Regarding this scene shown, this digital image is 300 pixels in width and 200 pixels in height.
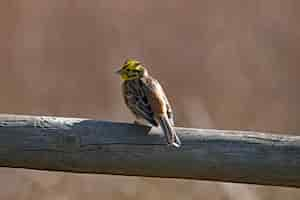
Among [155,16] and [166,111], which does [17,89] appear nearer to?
[155,16]

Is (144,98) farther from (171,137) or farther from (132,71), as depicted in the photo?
(171,137)

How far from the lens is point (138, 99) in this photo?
4.26 meters

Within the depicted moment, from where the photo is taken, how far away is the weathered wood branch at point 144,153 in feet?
11.2

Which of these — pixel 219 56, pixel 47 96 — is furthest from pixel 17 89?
pixel 219 56

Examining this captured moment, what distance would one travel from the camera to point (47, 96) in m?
6.81

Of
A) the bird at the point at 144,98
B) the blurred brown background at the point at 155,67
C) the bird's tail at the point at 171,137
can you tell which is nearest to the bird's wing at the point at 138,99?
the bird at the point at 144,98

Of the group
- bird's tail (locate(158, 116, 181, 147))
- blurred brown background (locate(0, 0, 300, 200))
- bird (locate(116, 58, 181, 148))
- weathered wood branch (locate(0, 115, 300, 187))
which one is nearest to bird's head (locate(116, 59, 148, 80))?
bird (locate(116, 58, 181, 148))

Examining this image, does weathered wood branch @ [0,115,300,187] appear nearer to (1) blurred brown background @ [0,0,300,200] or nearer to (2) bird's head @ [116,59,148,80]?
(2) bird's head @ [116,59,148,80]

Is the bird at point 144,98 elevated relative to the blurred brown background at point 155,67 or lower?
lower

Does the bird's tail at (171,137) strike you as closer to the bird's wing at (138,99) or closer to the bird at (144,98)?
the bird at (144,98)

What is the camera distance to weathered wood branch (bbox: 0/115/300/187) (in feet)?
11.2

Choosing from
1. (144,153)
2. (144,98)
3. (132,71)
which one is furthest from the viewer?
(132,71)

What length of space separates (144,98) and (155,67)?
2.73 m

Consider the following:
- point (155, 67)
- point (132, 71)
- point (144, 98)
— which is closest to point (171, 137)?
point (144, 98)
